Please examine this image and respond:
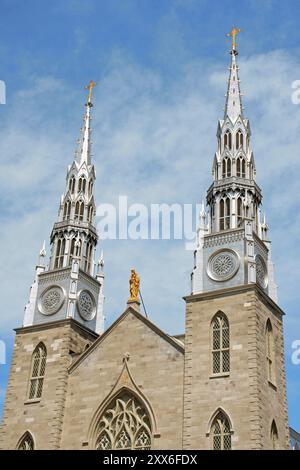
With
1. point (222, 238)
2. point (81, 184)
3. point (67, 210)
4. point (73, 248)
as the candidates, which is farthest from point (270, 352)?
point (81, 184)

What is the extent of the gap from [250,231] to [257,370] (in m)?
8.28

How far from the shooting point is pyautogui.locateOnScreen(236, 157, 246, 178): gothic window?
42250 mm

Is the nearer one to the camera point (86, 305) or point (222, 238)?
point (222, 238)

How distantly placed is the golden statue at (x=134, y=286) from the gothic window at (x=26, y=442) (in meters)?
9.49

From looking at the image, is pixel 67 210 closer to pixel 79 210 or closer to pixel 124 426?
pixel 79 210

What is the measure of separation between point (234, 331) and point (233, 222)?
728 cm

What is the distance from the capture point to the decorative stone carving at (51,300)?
4259 cm

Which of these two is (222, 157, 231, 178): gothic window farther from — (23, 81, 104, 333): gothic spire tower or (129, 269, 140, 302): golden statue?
(23, 81, 104, 333): gothic spire tower

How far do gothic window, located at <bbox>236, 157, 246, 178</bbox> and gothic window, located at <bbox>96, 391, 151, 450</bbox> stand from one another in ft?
48.8

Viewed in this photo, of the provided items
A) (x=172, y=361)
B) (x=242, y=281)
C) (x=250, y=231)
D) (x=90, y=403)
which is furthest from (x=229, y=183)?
(x=90, y=403)

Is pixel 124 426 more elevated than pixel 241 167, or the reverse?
pixel 241 167

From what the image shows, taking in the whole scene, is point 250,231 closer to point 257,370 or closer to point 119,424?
point 257,370

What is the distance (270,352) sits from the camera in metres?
36.2

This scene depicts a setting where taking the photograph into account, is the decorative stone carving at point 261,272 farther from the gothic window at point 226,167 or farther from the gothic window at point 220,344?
the gothic window at point 226,167
